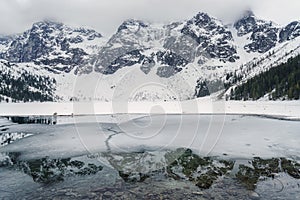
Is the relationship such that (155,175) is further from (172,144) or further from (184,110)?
(184,110)

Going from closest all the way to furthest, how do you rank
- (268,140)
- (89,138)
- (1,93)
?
1. (268,140)
2. (89,138)
3. (1,93)

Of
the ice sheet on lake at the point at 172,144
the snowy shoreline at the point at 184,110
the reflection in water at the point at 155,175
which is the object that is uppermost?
the snowy shoreline at the point at 184,110

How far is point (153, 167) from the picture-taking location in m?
16.2

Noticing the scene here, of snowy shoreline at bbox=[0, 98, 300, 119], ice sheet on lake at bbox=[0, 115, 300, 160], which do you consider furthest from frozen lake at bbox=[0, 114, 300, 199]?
snowy shoreline at bbox=[0, 98, 300, 119]

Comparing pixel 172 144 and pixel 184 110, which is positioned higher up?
pixel 184 110

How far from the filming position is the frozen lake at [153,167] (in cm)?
1212

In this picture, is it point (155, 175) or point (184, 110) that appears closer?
point (155, 175)

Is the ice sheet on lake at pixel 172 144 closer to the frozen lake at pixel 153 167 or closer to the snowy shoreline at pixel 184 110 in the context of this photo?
the frozen lake at pixel 153 167

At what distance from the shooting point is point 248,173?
14.6m

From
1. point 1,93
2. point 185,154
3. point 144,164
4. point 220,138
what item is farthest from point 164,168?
point 1,93

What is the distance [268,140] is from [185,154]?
940cm

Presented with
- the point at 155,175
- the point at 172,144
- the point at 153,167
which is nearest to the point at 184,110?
the point at 172,144

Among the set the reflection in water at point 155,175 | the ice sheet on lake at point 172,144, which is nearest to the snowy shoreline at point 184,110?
the ice sheet on lake at point 172,144

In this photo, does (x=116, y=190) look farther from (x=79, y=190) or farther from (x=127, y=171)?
(x=127, y=171)
